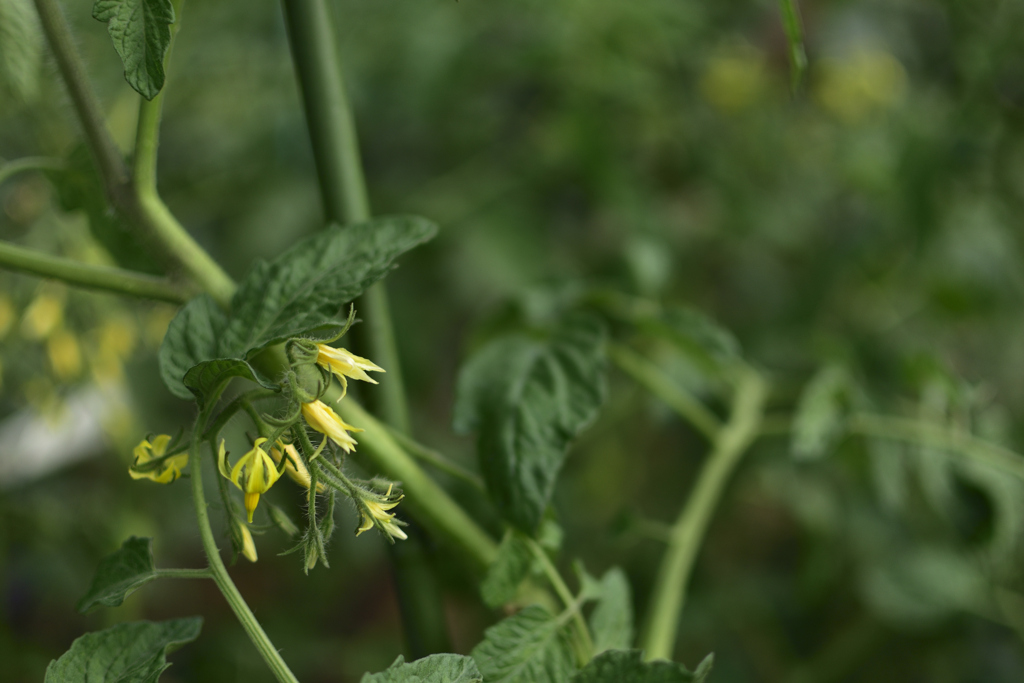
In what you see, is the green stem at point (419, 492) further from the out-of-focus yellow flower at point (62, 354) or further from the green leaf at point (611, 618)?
the out-of-focus yellow flower at point (62, 354)

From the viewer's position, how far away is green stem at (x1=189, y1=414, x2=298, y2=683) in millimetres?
215

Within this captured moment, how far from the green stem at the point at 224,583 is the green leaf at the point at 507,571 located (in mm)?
81

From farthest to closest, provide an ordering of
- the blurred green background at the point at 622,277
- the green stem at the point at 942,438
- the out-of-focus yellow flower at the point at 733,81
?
the out-of-focus yellow flower at the point at 733,81 < the blurred green background at the point at 622,277 < the green stem at the point at 942,438

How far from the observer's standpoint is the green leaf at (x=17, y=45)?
300mm

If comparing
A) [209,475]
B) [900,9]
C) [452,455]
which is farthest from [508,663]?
[900,9]

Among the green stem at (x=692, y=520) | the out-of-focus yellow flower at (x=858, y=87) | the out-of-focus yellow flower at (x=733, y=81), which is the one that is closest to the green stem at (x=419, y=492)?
the green stem at (x=692, y=520)

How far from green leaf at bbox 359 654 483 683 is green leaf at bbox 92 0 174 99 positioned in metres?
0.18

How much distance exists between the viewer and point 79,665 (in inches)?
9.1

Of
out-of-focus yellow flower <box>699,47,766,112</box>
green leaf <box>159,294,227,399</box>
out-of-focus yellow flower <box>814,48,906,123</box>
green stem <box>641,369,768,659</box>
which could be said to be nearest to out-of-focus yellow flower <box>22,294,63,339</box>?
green leaf <box>159,294,227,399</box>

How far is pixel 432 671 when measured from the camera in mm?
219

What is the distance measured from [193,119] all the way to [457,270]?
46cm

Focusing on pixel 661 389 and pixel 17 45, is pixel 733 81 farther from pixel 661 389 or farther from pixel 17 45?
pixel 17 45

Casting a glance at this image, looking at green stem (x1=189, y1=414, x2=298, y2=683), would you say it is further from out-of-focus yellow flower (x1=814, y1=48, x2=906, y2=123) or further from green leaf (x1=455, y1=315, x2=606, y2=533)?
→ out-of-focus yellow flower (x1=814, y1=48, x2=906, y2=123)

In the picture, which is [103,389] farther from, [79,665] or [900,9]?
[900,9]
